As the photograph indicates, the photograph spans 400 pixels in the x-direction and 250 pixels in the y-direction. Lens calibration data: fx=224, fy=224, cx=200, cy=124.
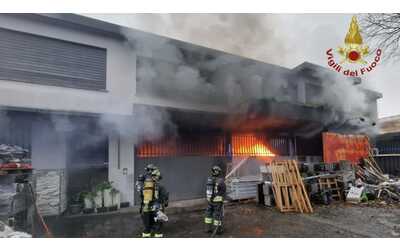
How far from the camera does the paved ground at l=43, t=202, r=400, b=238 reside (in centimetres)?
482

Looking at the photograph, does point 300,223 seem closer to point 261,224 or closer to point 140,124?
point 261,224

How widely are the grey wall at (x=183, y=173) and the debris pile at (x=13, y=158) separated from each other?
2.72 meters

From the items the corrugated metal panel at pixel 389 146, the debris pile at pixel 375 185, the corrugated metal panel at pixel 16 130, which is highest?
the corrugated metal panel at pixel 16 130

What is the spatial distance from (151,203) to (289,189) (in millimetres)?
4373

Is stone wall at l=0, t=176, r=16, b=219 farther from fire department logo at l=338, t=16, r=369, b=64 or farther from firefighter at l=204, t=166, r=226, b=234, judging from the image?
fire department logo at l=338, t=16, r=369, b=64

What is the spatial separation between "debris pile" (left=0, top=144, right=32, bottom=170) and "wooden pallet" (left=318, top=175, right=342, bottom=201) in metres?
8.76

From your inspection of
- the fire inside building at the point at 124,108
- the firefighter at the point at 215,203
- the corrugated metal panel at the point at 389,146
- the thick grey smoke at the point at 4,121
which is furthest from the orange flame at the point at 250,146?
the thick grey smoke at the point at 4,121

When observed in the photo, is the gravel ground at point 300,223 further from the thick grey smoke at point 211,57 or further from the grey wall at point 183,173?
the thick grey smoke at point 211,57

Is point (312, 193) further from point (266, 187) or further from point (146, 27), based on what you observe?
point (146, 27)

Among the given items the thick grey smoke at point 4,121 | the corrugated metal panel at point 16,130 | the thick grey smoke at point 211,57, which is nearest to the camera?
the thick grey smoke at point 4,121

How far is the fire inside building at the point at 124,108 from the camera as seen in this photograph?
5688 millimetres

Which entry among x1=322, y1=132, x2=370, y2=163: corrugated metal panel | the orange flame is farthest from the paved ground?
x1=322, y1=132, x2=370, y2=163: corrugated metal panel

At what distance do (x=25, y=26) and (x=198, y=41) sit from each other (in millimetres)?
4630

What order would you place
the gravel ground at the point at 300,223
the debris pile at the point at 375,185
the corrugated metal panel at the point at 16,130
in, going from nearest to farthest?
the gravel ground at the point at 300,223, the corrugated metal panel at the point at 16,130, the debris pile at the point at 375,185
